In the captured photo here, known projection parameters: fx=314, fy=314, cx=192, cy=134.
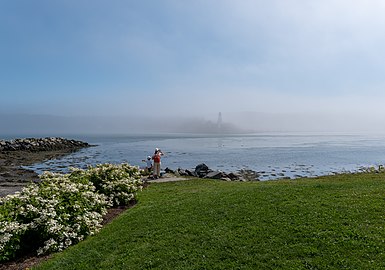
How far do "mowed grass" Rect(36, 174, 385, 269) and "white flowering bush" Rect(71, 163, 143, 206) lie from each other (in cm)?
240

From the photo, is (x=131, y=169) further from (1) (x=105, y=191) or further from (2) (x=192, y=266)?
(2) (x=192, y=266)

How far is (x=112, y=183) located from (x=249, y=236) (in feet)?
25.7

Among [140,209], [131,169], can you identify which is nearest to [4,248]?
[140,209]

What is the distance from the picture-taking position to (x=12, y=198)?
1017cm

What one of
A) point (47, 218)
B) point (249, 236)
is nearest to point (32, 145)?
point (47, 218)

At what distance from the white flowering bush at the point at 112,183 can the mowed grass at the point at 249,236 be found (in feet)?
7.87

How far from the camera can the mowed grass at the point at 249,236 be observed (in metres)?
6.98

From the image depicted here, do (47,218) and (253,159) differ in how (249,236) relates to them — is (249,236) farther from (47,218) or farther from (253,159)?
(253,159)

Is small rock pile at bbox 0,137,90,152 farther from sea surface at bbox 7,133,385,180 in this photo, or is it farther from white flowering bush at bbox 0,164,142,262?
white flowering bush at bbox 0,164,142,262

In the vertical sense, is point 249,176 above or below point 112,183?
below

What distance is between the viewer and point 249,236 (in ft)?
26.6

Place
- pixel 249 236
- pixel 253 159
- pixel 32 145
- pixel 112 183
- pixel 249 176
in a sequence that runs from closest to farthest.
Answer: pixel 249 236, pixel 112 183, pixel 249 176, pixel 253 159, pixel 32 145

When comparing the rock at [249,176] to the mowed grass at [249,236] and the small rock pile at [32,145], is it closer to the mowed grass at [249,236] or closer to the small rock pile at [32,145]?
the mowed grass at [249,236]

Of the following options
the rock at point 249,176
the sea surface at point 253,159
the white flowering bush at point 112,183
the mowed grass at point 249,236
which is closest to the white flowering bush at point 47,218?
the mowed grass at point 249,236
